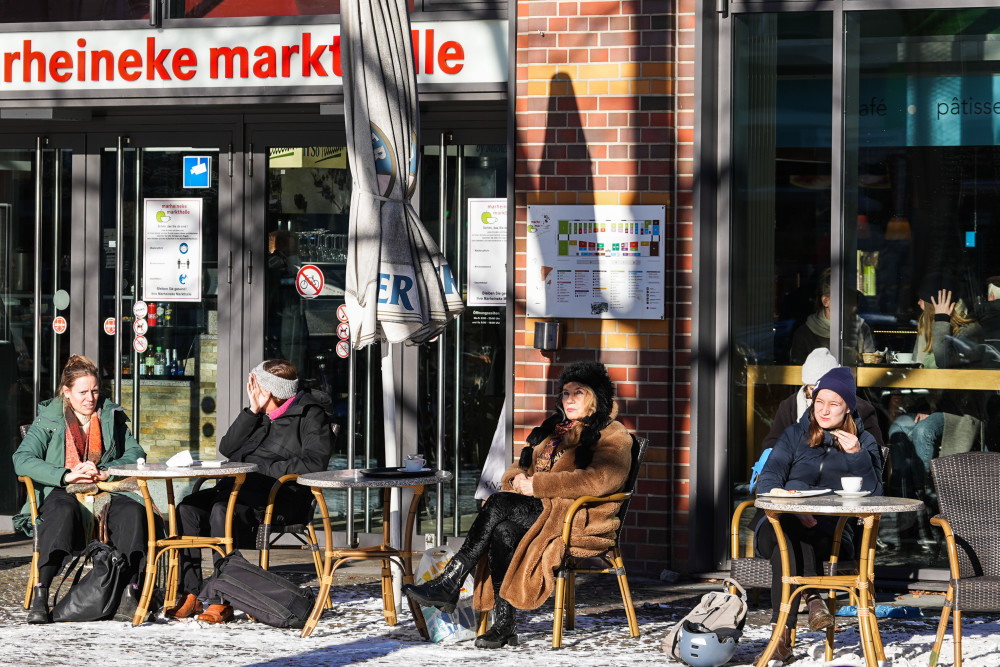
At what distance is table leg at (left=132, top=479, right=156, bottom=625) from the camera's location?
6.39 m

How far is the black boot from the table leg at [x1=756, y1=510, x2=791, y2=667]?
3219 millimetres

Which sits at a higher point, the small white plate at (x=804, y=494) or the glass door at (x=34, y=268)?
the glass door at (x=34, y=268)

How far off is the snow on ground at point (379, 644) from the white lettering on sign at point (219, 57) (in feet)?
10.2

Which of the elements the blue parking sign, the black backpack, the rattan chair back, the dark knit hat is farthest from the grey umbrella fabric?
the blue parking sign

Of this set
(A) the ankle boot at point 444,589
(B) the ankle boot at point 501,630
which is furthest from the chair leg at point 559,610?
(A) the ankle boot at point 444,589

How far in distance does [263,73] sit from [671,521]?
3.41 m

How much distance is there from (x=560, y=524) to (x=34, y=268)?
14.3ft

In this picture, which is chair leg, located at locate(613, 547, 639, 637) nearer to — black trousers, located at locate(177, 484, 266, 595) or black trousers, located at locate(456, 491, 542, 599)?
black trousers, located at locate(456, 491, 542, 599)

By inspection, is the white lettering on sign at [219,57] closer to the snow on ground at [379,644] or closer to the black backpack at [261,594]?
the black backpack at [261,594]

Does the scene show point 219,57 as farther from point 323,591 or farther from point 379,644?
point 379,644

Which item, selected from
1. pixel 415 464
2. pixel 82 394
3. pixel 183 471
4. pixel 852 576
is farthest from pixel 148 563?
pixel 852 576

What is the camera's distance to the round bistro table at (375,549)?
609 centimetres

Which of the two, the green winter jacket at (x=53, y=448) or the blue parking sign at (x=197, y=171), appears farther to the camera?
the blue parking sign at (x=197, y=171)

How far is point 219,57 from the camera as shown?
8.07 meters
